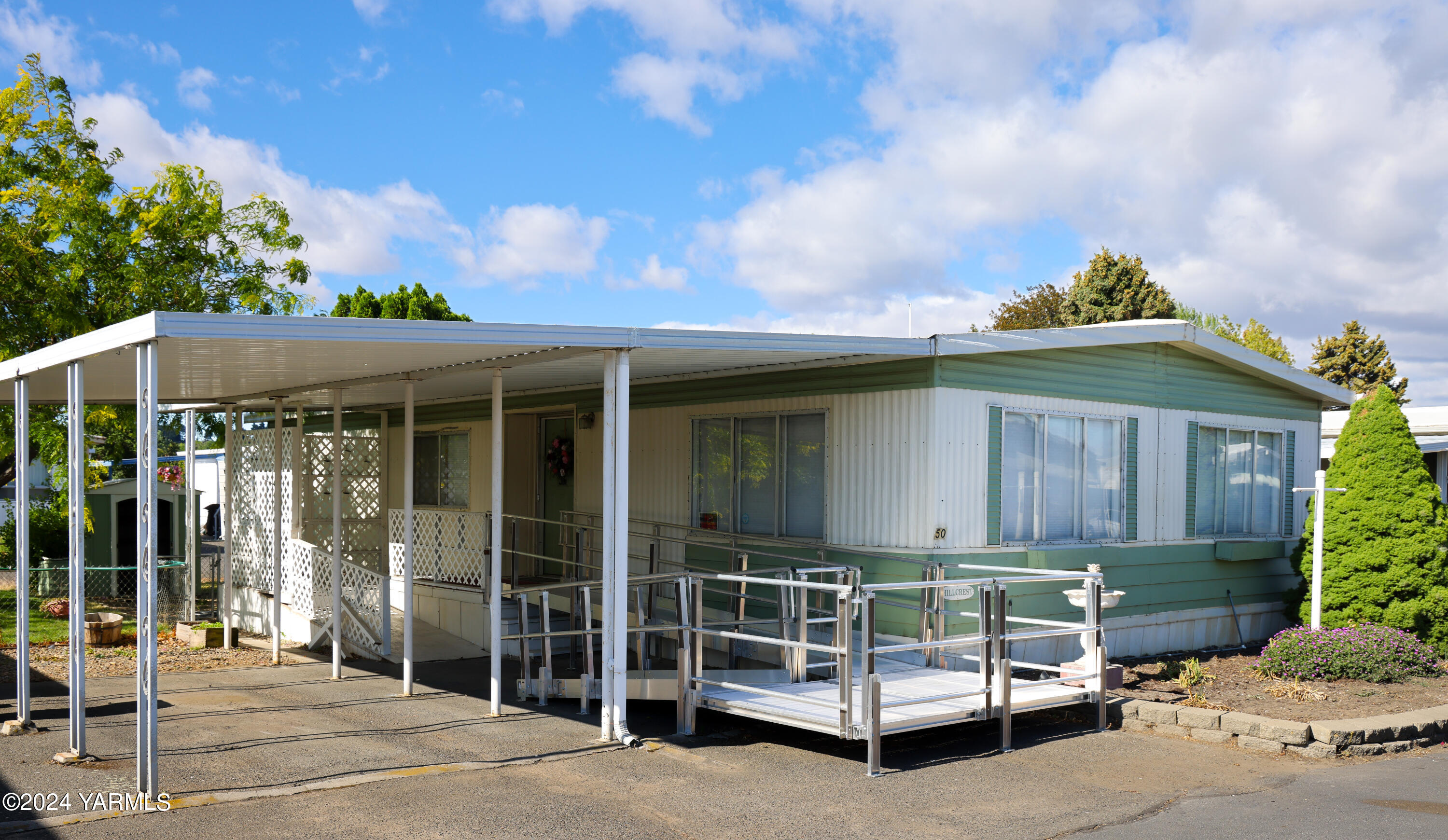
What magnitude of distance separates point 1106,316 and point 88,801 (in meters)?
32.6

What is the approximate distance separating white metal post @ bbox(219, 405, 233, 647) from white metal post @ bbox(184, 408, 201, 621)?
31cm

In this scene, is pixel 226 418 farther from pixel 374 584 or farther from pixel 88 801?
pixel 88 801

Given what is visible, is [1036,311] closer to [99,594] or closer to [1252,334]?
[1252,334]

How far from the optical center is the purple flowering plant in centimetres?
960

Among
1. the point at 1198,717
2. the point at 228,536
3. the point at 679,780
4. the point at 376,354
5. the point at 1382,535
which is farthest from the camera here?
the point at 228,536

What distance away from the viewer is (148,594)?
19.0ft

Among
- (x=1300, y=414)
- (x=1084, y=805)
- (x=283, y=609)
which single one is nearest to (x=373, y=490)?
(x=283, y=609)

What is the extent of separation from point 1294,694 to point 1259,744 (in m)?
1.63

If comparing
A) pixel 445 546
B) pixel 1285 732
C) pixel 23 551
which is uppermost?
pixel 23 551

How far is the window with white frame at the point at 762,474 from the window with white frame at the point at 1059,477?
165 cm

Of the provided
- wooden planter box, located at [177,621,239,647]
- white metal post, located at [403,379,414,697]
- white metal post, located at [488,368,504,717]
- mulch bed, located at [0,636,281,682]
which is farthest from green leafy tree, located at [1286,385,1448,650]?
wooden planter box, located at [177,621,239,647]

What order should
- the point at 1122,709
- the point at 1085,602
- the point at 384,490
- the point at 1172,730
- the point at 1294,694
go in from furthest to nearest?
the point at 384,490 < the point at 1294,694 < the point at 1085,602 < the point at 1122,709 < the point at 1172,730

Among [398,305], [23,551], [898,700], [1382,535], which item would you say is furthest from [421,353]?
[398,305]

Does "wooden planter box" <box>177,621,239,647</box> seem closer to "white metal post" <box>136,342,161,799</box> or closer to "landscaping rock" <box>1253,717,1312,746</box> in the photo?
"white metal post" <box>136,342,161,799</box>
